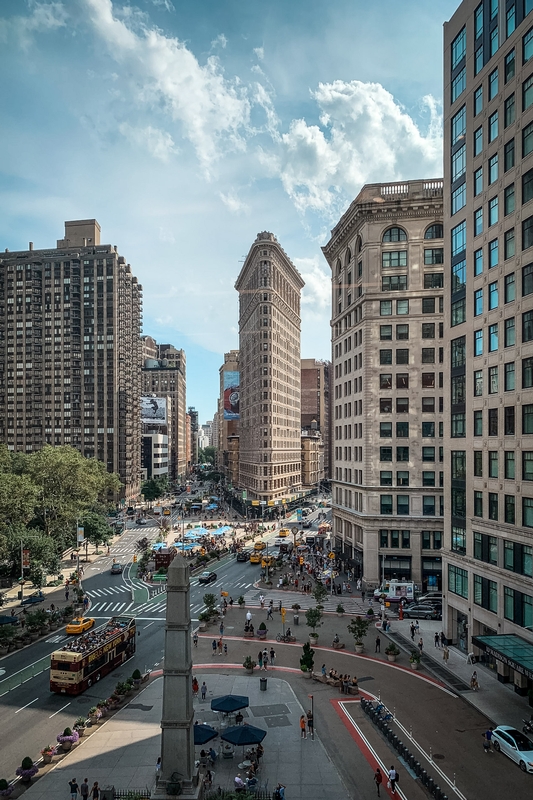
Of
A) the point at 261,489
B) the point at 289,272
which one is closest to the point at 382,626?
the point at 261,489

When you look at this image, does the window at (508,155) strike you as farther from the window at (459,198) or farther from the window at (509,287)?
the window at (509,287)

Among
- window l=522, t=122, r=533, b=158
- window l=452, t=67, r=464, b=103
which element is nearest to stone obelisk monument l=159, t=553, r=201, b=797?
window l=522, t=122, r=533, b=158

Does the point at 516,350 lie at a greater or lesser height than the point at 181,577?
greater

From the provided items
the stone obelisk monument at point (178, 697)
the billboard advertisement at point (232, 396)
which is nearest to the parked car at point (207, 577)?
the stone obelisk monument at point (178, 697)

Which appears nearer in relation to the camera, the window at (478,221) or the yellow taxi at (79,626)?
the window at (478,221)

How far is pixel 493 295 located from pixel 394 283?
27.6 m

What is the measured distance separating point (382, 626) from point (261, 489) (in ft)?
263

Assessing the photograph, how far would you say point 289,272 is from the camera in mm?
150125

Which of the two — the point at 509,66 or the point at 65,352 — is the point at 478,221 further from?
the point at 65,352

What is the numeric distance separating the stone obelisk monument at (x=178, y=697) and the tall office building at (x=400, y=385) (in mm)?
44835

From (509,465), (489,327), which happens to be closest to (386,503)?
(509,465)

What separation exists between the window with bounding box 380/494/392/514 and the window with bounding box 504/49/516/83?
42.4 metres

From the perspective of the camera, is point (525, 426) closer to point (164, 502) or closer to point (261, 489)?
point (261, 489)

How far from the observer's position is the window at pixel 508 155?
3741 centimetres
